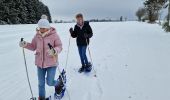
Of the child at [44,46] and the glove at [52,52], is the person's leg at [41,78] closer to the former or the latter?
the child at [44,46]

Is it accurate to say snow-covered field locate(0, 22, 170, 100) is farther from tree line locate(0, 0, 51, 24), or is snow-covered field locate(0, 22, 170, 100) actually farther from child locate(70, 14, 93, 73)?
tree line locate(0, 0, 51, 24)

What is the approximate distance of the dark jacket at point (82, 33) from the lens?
10.0 metres

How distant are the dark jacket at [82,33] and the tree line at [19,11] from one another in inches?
1233

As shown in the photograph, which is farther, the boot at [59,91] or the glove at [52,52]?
the boot at [59,91]

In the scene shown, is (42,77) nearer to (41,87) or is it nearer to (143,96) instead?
(41,87)

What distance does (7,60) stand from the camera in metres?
12.3

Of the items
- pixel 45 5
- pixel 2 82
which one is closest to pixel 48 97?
pixel 2 82

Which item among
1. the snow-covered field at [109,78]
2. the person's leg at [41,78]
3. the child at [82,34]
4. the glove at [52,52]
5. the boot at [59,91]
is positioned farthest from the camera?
the child at [82,34]

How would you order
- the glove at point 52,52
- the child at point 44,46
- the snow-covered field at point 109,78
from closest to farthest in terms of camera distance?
the glove at point 52,52 → the child at point 44,46 → the snow-covered field at point 109,78

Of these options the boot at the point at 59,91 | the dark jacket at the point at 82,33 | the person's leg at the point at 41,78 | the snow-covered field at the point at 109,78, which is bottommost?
the snow-covered field at the point at 109,78

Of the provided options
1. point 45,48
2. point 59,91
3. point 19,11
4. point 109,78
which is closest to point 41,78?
point 45,48

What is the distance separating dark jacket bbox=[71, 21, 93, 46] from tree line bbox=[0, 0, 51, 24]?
31.3 m

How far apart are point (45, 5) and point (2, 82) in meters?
53.9

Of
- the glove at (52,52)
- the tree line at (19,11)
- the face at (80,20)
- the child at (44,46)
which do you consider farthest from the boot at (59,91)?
the tree line at (19,11)
